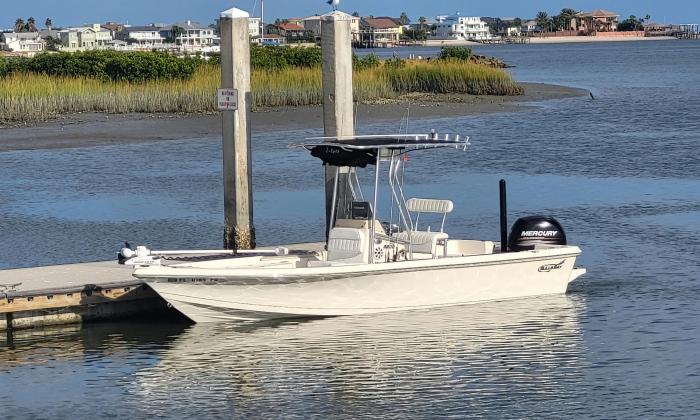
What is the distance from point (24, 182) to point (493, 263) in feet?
57.7

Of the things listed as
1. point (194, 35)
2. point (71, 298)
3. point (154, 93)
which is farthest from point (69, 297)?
point (194, 35)

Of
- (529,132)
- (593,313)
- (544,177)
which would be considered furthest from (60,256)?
(529,132)

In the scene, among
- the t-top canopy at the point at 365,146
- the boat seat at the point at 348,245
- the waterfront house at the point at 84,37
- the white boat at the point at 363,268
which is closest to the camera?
the white boat at the point at 363,268

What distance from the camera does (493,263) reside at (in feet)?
58.1

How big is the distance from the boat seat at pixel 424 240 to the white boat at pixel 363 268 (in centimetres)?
1

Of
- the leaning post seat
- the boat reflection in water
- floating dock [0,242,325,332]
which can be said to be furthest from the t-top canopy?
floating dock [0,242,325,332]

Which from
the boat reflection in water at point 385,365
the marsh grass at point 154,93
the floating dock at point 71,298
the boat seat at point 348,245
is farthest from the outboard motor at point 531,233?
the marsh grass at point 154,93

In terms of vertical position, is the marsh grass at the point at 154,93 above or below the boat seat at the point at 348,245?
above

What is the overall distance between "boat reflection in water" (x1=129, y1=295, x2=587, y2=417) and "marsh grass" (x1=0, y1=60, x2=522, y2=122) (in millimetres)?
29972

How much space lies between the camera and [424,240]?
18047 millimetres

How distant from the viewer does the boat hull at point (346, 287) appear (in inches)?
661

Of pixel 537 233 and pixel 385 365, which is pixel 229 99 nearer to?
pixel 537 233

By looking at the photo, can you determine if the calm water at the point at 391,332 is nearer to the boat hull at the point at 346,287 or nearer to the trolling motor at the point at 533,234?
the boat hull at the point at 346,287

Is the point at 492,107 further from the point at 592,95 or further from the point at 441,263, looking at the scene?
the point at 441,263
